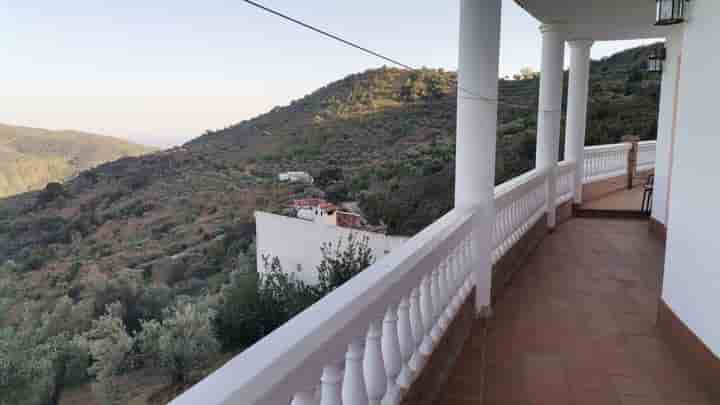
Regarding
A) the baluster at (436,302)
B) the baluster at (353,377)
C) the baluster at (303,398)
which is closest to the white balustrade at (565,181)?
the baluster at (436,302)

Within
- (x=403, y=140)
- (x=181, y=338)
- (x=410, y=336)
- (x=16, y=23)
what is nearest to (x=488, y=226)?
(x=410, y=336)

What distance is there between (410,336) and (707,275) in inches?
62.1

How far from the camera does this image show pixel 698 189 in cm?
257

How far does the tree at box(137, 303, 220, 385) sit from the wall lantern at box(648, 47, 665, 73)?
7446 millimetres

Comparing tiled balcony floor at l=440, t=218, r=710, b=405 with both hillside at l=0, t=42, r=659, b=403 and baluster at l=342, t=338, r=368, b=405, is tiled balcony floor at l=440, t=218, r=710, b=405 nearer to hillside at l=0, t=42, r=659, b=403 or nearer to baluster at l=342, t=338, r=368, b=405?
baluster at l=342, t=338, r=368, b=405

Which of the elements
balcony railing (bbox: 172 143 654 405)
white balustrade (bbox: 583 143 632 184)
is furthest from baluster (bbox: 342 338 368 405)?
white balustrade (bbox: 583 143 632 184)

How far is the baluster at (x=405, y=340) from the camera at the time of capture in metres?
1.94

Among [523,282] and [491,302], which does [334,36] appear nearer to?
[491,302]

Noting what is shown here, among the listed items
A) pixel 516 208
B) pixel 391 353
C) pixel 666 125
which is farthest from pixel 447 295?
pixel 666 125

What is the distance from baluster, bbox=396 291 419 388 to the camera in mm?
1938

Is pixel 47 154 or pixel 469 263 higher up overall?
pixel 47 154

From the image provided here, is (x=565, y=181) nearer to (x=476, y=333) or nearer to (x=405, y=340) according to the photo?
(x=476, y=333)

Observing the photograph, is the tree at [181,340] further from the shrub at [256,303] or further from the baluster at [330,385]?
the baluster at [330,385]

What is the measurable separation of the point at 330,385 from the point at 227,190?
298 inches
